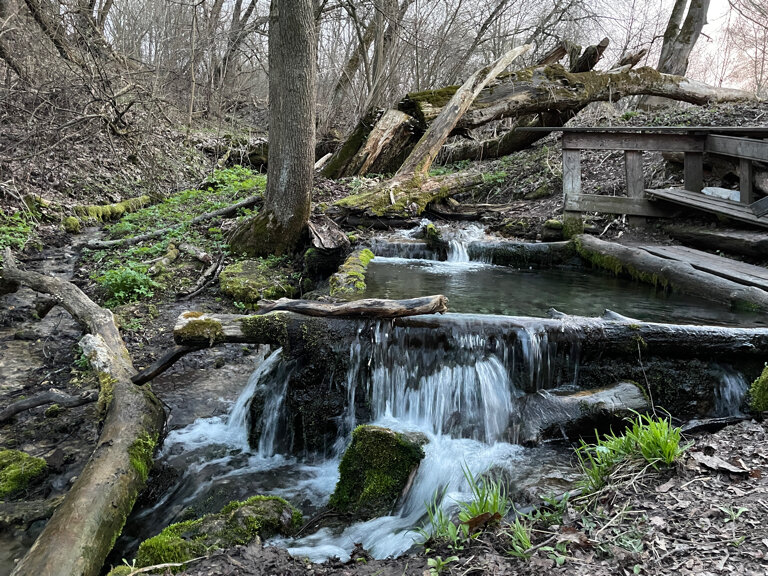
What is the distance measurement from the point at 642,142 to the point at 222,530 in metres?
8.18

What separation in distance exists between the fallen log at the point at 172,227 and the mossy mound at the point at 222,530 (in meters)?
7.28

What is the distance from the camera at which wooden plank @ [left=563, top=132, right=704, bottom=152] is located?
8.21 m

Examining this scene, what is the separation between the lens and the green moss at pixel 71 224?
10336 millimetres

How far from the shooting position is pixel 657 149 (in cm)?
830

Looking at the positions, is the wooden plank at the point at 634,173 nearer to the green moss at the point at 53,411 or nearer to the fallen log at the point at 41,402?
the fallen log at the point at 41,402

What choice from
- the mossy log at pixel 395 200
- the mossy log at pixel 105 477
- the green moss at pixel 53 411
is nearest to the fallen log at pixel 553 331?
the mossy log at pixel 105 477

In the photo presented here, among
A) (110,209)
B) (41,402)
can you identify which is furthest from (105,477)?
(110,209)

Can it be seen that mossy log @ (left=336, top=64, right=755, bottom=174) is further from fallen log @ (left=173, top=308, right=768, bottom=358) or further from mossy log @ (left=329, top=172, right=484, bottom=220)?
fallen log @ (left=173, top=308, right=768, bottom=358)

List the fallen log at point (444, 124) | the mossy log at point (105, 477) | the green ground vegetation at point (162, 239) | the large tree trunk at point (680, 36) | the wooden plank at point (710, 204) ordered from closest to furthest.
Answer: the mossy log at point (105, 477) < the wooden plank at point (710, 204) < the green ground vegetation at point (162, 239) < the fallen log at point (444, 124) < the large tree trunk at point (680, 36)

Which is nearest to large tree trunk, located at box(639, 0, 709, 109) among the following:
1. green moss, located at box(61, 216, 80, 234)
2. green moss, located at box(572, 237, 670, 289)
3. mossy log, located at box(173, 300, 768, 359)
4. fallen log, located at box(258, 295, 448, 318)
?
green moss, located at box(572, 237, 670, 289)

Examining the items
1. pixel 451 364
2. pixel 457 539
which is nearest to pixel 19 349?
pixel 451 364

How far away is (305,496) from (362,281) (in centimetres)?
284

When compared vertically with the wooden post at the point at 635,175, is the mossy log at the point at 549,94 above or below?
above

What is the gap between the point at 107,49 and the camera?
34.0 feet
